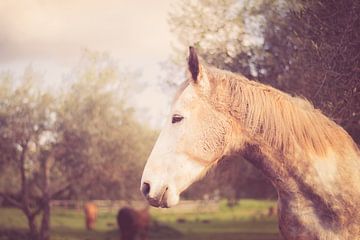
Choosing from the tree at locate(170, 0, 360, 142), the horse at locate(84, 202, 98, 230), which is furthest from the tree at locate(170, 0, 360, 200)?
the horse at locate(84, 202, 98, 230)

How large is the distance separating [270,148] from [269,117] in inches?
10.2

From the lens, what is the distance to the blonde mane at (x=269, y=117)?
3918 millimetres

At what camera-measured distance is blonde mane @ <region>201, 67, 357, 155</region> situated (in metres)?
3.92

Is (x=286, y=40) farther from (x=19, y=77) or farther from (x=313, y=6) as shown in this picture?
(x=19, y=77)

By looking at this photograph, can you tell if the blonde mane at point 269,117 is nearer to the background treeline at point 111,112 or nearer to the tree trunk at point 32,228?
the background treeline at point 111,112

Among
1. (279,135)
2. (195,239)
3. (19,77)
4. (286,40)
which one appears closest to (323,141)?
(279,135)

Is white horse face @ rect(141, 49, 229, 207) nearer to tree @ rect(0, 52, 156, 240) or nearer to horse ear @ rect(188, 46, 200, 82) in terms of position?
horse ear @ rect(188, 46, 200, 82)

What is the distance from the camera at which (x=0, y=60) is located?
18406mm

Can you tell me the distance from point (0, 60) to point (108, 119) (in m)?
4.90

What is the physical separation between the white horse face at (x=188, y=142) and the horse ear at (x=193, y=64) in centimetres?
2

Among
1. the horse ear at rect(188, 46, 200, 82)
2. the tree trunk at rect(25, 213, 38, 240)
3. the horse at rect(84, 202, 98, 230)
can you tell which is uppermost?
the horse ear at rect(188, 46, 200, 82)

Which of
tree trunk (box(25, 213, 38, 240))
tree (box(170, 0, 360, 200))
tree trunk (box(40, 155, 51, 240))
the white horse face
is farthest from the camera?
tree trunk (box(40, 155, 51, 240))

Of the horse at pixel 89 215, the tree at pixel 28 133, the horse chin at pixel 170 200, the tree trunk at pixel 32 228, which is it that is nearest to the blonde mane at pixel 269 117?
the horse chin at pixel 170 200

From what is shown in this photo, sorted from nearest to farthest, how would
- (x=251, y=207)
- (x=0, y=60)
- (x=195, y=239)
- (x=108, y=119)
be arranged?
1. (x=0, y=60)
2. (x=108, y=119)
3. (x=195, y=239)
4. (x=251, y=207)
